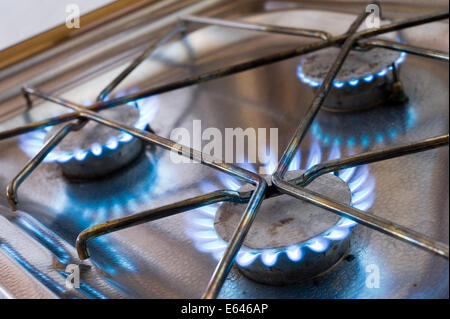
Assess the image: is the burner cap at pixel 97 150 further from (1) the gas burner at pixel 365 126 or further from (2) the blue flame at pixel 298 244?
(1) the gas burner at pixel 365 126

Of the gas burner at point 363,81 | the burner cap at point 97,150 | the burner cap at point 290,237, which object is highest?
the gas burner at point 363,81

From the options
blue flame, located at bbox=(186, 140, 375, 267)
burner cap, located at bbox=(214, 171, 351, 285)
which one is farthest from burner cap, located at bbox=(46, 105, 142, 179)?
burner cap, located at bbox=(214, 171, 351, 285)

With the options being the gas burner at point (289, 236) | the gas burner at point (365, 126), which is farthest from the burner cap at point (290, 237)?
the gas burner at point (365, 126)

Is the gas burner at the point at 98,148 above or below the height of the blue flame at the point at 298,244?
above

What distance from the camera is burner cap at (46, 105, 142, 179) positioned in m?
0.74

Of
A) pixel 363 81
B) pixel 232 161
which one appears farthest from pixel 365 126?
pixel 232 161

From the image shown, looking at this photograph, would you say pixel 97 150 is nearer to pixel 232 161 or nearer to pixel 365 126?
pixel 232 161

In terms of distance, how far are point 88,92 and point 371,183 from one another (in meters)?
0.53

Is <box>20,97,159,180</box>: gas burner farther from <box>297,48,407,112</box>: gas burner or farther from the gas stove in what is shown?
<box>297,48,407,112</box>: gas burner

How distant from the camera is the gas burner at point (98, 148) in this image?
0.74m

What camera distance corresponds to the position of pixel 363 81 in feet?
2.51

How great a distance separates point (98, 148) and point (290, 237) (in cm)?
32

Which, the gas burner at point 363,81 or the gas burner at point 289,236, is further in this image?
the gas burner at point 363,81
